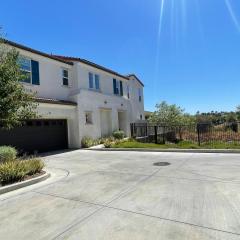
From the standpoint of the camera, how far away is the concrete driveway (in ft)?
14.6

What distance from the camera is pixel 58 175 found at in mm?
9539

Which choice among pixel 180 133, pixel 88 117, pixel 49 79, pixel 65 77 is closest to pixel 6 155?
pixel 49 79

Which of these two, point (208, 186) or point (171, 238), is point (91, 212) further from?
point (208, 186)

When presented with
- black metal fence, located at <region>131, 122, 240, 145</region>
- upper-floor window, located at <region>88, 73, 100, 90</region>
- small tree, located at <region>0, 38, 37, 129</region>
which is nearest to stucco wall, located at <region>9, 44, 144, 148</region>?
upper-floor window, located at <region>88, 73, 100, 90</region>

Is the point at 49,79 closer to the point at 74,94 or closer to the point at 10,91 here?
the point at 74,94

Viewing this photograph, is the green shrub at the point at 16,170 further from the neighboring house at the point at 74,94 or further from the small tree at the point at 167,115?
the small tree at the point at 167,115

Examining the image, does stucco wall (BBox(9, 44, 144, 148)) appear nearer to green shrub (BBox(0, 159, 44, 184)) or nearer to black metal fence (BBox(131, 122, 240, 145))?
black metal fence (BBox(131, 122, 240, 145))

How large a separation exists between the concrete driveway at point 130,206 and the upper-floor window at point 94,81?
12.7m

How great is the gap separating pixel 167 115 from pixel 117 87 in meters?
7.38

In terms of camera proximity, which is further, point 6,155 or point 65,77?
point 65,77

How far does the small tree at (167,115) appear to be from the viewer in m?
29.0

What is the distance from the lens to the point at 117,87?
25.5m

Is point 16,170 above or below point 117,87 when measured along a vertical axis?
below

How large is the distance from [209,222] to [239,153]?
904cm
